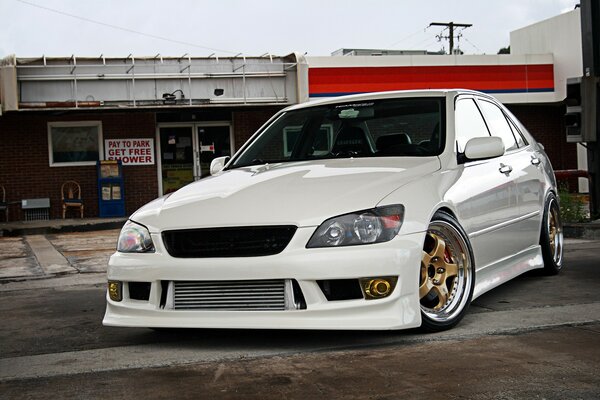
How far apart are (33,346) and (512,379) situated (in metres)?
2.87

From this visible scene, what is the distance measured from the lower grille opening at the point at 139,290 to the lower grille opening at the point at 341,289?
1.03 metres

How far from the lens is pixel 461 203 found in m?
5.26

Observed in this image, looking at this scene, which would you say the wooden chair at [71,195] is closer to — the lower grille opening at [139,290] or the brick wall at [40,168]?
the brick wall at [40,168]

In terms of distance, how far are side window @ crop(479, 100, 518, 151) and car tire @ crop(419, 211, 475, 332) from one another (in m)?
1.55

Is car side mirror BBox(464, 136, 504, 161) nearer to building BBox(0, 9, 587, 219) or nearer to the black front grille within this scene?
the black front grille

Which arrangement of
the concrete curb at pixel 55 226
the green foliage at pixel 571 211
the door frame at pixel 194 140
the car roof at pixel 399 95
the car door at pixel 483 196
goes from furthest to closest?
the door frame at pixel 194 140 < the concrete curb at pixel 55 226 < the green foliage at pixel 571 211 < the car roof at pixel 399 95 < the car door at pixel 483 196

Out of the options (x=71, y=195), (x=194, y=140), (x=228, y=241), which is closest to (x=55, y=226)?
(x=71, y=195)

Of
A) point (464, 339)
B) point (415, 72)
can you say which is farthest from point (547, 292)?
point (415, 72)

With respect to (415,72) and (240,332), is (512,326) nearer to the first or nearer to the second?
(240,332)

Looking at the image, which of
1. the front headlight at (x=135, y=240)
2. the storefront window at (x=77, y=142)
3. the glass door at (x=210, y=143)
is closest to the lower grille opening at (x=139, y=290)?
the front headlight at (x=135, y=240)

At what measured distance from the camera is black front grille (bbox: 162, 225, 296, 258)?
179 inches

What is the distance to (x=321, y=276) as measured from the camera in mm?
4414

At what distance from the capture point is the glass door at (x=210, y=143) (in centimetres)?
2205

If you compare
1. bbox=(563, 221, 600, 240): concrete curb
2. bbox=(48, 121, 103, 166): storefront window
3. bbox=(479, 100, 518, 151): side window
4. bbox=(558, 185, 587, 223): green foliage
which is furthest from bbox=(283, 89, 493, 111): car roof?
bbox=(48, 121, 103, 166): storefront window
